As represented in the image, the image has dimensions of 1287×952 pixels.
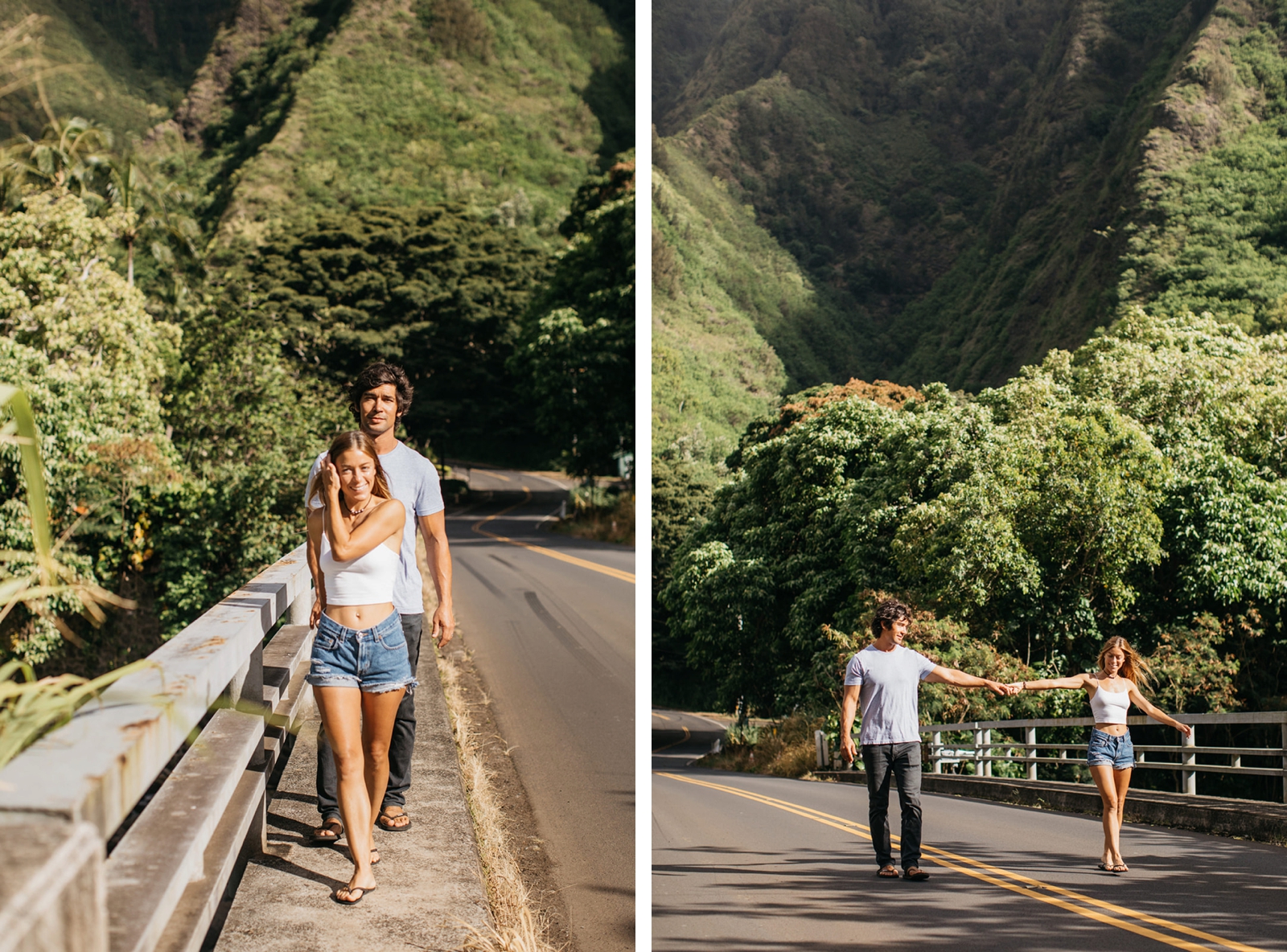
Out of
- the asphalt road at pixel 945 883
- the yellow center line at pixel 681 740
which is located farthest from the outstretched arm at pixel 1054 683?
the yellow center line at pixel 681 740

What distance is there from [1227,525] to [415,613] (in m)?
3.50

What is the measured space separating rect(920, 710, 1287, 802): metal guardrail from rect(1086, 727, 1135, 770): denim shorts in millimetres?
86

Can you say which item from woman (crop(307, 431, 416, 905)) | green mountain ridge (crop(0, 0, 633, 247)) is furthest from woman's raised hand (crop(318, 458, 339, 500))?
green mountain ridge (crop(0, 0, 633, 247))

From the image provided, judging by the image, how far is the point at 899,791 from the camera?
152 inches

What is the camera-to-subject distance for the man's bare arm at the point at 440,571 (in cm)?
333

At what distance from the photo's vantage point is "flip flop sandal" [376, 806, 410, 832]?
319 cm

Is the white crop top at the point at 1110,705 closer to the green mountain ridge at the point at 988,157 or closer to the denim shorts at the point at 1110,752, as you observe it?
the denim shorts at the point at 1110,752

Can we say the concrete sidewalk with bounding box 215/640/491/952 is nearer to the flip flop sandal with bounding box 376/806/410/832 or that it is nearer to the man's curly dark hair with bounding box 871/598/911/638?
the flip flop sandal with bounding box 376/806/410/832

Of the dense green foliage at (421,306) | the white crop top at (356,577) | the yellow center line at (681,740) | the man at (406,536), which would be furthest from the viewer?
the dense green foliage at (421,306)

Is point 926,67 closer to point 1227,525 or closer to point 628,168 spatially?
point 1227,525

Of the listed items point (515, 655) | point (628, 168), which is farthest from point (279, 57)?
point (515, 655)

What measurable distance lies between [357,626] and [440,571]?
2.21 feet

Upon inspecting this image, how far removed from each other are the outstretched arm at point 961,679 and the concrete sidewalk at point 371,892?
72.9 inches

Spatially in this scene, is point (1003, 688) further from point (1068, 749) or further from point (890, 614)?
point (890, 614)
